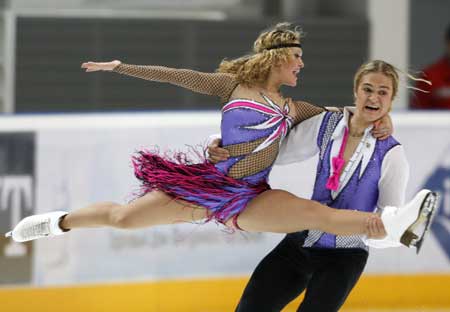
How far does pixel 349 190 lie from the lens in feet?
11.5

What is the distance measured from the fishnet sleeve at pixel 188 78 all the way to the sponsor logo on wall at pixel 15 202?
6.46 ft

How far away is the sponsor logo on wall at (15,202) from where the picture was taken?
536 centimetres

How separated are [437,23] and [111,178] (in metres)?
5.84

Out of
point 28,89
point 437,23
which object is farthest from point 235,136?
point 437,23

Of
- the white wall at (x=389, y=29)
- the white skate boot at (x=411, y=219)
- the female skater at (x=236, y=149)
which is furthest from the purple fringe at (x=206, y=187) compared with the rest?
the white wall at (x=389, y=29)

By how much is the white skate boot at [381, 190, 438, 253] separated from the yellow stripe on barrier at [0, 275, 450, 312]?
2.13m

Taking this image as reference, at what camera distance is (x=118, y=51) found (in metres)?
8.20

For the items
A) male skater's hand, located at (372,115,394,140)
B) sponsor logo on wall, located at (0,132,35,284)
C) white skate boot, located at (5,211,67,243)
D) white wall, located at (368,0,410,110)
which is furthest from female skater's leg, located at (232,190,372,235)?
white wall, located at (368,0,410,110)

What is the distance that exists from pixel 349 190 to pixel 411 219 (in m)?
0.32

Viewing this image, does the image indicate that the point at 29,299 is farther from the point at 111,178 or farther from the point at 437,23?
the point at 437,23

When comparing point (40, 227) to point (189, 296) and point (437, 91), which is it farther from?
point (437, 91)

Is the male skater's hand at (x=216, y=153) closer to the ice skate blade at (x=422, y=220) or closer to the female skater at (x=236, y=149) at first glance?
the female skater at (x=236, y=149)

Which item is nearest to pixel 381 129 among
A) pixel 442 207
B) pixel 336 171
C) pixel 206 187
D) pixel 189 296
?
pixel 336 171

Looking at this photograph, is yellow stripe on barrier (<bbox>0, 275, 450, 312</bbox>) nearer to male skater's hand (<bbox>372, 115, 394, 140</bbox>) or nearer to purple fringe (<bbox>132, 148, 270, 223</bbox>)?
purple fringe (<bbox>132, 148, 270, 223</bbox>)
